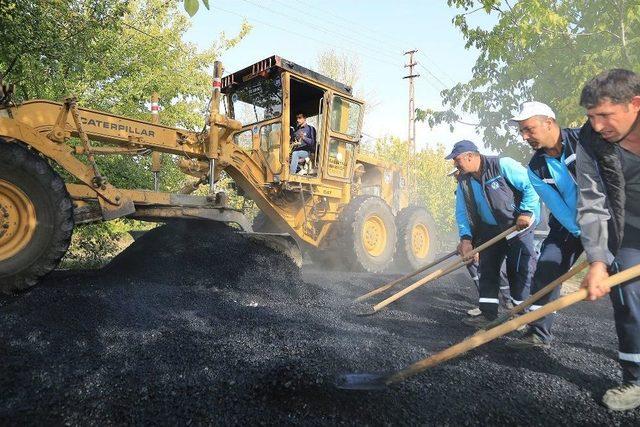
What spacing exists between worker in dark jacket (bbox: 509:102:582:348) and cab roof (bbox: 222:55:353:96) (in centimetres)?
357

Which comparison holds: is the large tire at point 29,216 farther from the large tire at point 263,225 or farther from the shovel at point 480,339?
the large tire at point 263,225

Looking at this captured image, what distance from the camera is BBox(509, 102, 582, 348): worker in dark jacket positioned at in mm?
2867

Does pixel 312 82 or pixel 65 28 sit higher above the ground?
pixel 65 28

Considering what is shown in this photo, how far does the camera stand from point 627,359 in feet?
7.23

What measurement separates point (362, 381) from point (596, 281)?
1.32 metres

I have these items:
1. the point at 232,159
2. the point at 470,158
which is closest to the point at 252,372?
the point at 470,158

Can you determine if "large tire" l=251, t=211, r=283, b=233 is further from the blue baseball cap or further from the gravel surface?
the blue baseball cap

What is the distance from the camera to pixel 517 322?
7.02ft

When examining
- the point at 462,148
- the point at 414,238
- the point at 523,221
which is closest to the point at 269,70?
the point at 462,148

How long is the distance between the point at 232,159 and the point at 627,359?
4.58 meters

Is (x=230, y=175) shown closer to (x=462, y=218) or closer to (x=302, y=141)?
(x=302, y=141)

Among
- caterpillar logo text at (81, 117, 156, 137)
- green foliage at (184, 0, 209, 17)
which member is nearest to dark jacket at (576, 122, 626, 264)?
green foliage at (184, 0, 209, 17)

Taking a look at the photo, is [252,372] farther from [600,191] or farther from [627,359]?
[600,191]

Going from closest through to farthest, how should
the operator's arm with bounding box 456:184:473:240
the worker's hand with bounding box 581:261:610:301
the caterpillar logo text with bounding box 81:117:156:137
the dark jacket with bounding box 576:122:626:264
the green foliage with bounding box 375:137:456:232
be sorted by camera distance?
1. the worker's hand with bounding box 581:261:610:301
2. the dark jacket with bounding box 576:122:626:264
3. the operator's arm with bounding box 456:184:473:240
4. the caterpillar logo text with bounding box 81:117:156:137
5. the green foliage with bounding box 375:137:456:232
